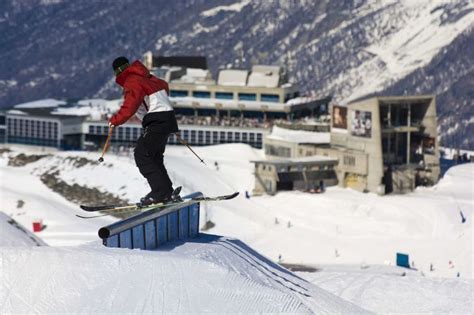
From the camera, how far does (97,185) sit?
9775 cm

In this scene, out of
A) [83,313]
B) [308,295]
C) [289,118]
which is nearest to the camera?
[83,313]

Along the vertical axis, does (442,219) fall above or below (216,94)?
below

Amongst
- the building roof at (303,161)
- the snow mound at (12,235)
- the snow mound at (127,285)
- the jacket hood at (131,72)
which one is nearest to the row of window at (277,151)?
the building roof at (303,161)

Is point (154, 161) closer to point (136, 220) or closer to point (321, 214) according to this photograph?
point (136, 220)

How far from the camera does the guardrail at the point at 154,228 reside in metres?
27.7

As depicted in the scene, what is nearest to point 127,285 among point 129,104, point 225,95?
point 129,104

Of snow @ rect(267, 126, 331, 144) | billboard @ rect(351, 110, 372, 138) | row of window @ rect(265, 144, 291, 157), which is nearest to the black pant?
billboard @ rect(351, 110, 372, 138)

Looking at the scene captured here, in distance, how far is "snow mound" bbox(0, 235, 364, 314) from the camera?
Answer: 21.8 meters

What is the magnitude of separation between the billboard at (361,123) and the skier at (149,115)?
72666 millimetres

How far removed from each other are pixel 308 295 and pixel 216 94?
114 metres

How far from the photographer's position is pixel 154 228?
29641 millimetres

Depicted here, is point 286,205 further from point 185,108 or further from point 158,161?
point 158,161

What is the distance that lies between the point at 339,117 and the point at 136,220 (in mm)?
75760

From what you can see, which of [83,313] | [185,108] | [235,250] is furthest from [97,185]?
[83,313]
